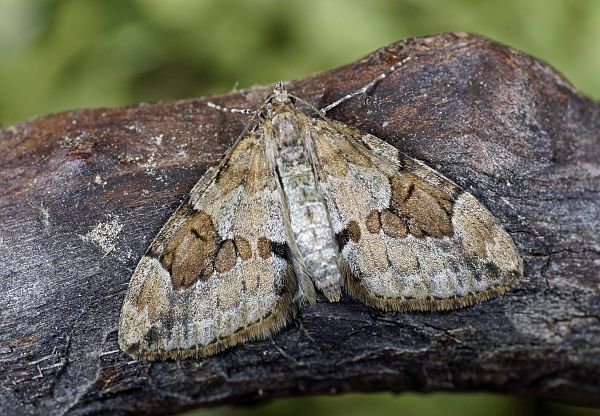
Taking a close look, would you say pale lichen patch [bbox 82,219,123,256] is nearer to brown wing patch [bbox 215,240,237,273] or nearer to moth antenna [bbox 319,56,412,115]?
brown wing patch [bbox 215,240,237,273]

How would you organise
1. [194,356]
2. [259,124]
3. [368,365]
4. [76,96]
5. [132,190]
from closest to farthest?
[368,365], [194,356], [132,190], [259,124], [76,96]

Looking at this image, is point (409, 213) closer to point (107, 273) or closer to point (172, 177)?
point (172, 177)

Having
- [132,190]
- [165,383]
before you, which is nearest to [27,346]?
[165,383]

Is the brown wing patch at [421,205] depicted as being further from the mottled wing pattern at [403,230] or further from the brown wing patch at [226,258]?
the brown wing patch at [226,258]

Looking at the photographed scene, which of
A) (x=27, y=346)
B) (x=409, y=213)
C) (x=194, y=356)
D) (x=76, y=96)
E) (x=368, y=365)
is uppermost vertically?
(x=76, y=96)

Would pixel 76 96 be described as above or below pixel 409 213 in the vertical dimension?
above

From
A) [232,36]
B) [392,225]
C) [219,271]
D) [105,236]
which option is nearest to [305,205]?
[392,225]

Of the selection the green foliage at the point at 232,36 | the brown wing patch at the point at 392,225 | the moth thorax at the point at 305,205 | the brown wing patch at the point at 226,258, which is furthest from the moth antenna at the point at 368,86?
the green foliage at the point at 232,36
